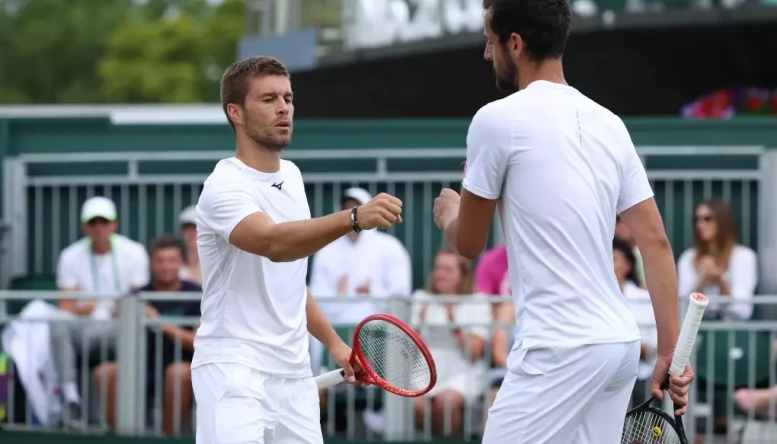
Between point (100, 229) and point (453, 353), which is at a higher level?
point (100, 229)

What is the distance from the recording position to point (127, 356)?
9.27 metres

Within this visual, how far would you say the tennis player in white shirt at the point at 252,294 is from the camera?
17.7 ft

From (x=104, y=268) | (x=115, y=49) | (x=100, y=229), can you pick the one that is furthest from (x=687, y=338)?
(x=115, y=49)

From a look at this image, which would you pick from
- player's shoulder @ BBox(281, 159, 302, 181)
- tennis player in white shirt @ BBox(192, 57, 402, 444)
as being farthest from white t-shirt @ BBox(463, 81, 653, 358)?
player's shoulder @ BBox(281, 159, 302, 181)

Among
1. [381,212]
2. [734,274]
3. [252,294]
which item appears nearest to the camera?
[381,212]

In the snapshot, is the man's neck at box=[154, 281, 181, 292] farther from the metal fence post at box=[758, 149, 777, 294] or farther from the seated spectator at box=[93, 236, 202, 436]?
the metal fence post at box=[758, 149, 777, 294]

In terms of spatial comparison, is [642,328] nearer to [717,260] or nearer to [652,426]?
[717,260]

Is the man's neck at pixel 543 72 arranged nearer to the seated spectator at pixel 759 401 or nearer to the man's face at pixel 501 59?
the man's face at pixel 501 59

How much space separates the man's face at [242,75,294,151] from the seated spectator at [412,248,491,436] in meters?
3.51

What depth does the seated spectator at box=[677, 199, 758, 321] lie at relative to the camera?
9.76 meters

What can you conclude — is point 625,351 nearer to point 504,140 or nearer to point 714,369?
point 504,140

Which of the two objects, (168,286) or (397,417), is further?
(168,286)

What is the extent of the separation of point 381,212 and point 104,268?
19.8ft

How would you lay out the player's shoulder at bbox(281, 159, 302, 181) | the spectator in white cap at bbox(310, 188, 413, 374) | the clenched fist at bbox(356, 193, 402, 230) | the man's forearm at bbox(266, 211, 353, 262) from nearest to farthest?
the clenched fist at bbox(356, 193, 402, 230), the man's forearm at bbox(266, 211, 353, 262), the player's shoulder at bbox(281, 159, 302, 181), the spectator in white cap at bbox(310, 188, 413, 374)
